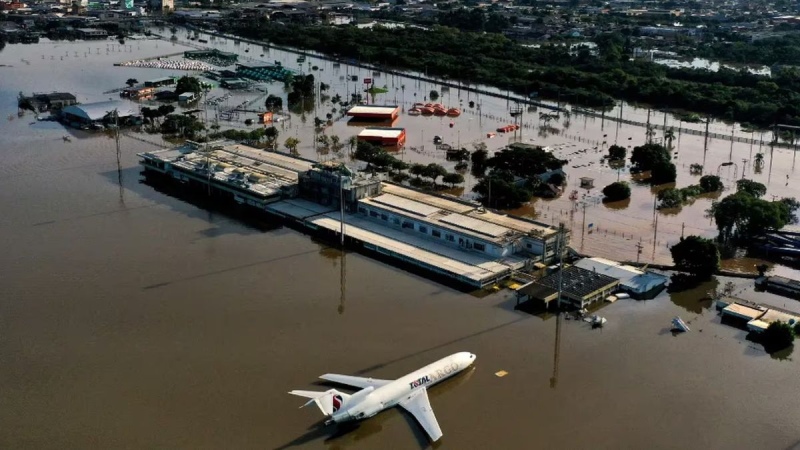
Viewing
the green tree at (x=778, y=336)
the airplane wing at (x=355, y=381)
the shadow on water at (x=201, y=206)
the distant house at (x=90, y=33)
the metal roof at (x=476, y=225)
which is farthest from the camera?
the distant house at (x=90, y=33)

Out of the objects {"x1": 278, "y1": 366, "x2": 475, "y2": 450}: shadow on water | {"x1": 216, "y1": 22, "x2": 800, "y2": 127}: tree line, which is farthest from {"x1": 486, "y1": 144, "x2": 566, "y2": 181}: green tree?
{"x1": 278, "y1": 366, "x2": 475, "y2": 450}: shadow on water

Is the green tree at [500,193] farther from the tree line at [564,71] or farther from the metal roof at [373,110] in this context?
the tree line at [564,71]

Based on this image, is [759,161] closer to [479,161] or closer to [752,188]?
[752,188]

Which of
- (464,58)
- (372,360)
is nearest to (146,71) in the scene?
(464,58)

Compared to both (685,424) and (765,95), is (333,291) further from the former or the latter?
(765,95)

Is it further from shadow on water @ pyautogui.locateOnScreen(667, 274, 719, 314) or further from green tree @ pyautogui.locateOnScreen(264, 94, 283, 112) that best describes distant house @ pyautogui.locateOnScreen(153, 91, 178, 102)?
shadow on water @ pyautogui.locateOnScreen(667, 274, 719, 314)

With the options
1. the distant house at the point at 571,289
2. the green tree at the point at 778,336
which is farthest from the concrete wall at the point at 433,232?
the green tree at the point at 778,336
